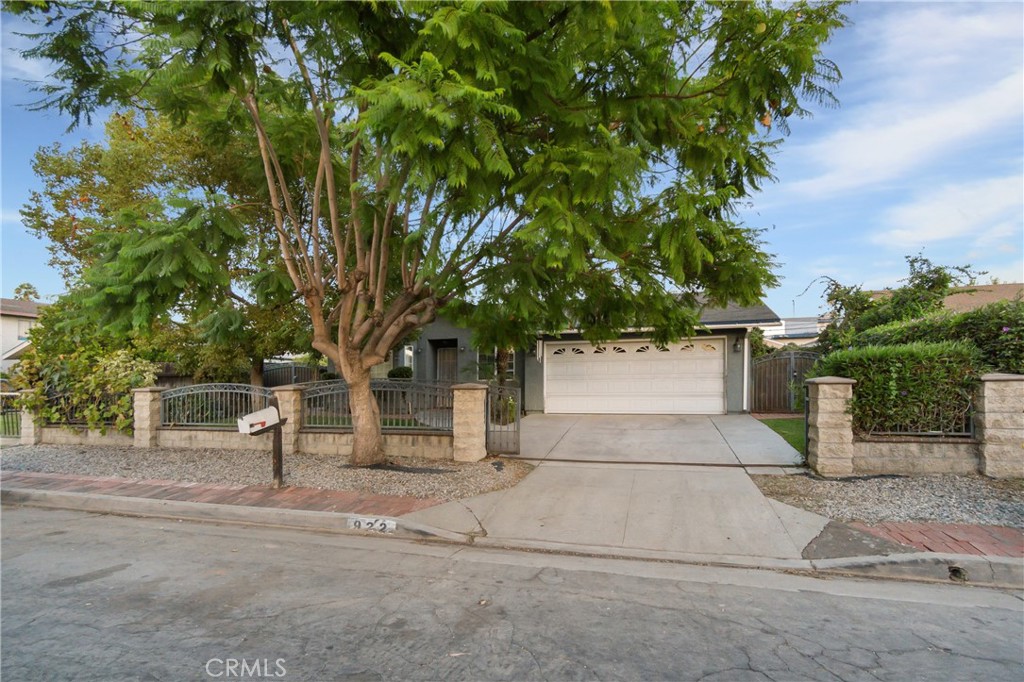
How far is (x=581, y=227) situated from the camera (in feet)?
18.3

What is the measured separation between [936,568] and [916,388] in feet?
11.1

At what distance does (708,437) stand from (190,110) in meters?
10.7

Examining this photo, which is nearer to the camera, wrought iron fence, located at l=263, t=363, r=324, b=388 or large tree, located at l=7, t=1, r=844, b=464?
large tree, located at l=7, t=1, r=844, b=464

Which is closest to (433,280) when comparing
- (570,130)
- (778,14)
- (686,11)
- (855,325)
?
(570,130)

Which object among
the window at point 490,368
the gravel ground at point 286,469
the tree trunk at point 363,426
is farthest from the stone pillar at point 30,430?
the window at point 490,368

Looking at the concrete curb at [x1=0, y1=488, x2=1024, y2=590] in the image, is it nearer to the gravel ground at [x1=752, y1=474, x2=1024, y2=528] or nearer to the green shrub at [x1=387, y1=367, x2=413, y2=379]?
the gravel ground at [x1=752, y1=474, x2=1024, y2=528]

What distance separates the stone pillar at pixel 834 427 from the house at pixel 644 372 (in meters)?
7.29

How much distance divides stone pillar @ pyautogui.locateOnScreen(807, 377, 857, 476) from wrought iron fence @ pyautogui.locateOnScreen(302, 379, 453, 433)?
225 inches

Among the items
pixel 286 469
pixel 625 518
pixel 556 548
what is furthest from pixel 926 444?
pixel 286 469

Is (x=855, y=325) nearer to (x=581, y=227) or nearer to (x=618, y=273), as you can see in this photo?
(x=618, y=273)

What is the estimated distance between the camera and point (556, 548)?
559 cm

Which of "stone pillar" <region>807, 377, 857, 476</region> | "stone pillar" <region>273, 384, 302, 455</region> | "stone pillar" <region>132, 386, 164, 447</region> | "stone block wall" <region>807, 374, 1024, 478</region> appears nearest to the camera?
"stone block wall" <region>807, 374, 1024, 478</region>

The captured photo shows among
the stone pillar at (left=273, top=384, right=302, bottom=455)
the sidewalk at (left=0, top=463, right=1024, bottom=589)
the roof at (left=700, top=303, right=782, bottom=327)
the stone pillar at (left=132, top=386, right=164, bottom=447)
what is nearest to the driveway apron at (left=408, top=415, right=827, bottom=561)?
the sidewalk at (left=0, top=463, right=1024, bottom=589)

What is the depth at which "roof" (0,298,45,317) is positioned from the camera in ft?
91.5
